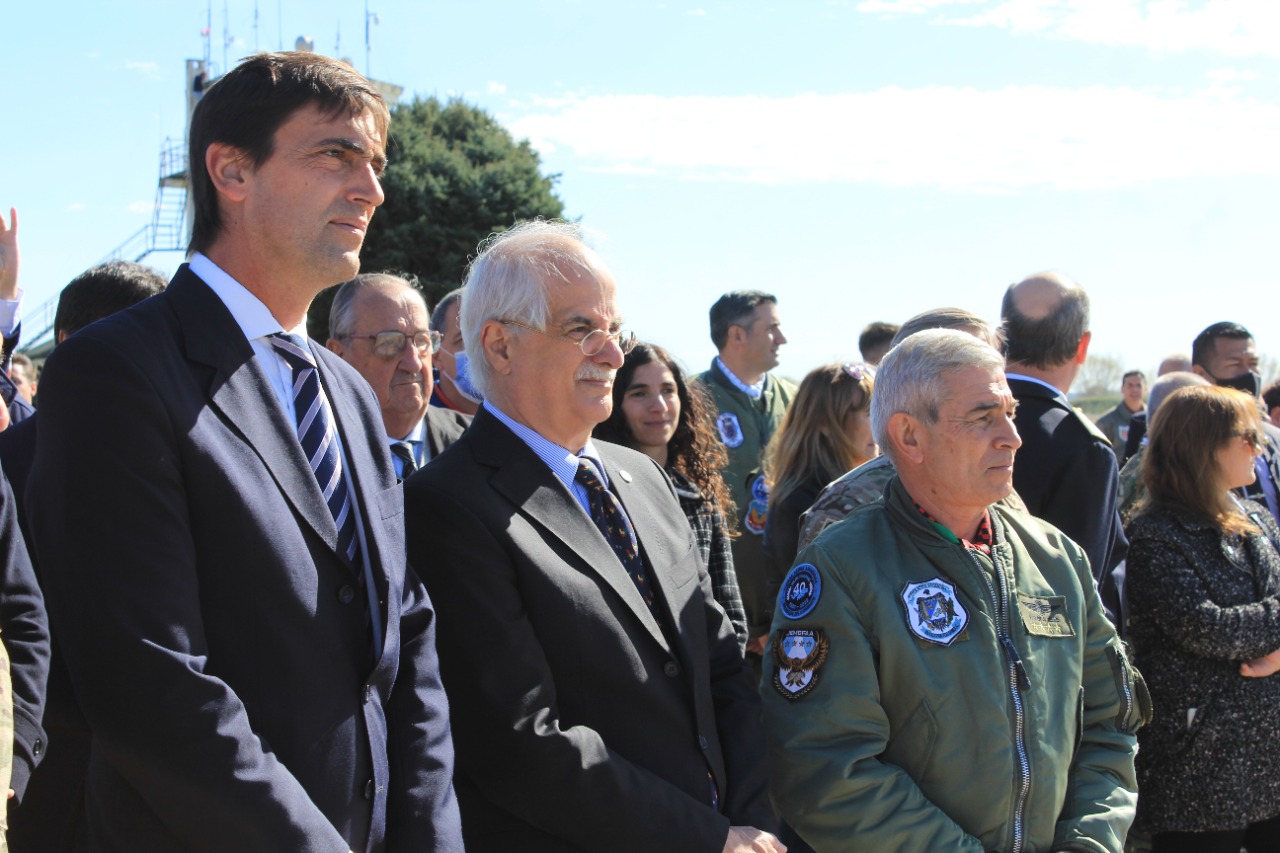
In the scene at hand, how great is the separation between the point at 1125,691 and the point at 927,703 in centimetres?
68

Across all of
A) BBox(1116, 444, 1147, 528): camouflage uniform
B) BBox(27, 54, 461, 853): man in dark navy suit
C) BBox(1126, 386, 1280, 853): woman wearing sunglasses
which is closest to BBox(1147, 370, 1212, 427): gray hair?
BBox(1116, 444, 1147, 528): camouflage uniform

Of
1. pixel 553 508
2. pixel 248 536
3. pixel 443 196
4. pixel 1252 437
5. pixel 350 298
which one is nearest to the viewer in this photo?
pixel 248 536

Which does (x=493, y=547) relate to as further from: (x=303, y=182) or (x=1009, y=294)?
(x=1009, y=294)

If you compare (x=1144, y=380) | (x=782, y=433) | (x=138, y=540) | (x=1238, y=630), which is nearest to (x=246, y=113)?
(x=138, y=540)

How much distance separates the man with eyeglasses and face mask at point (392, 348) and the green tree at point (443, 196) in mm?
18766

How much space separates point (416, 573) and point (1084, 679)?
184 centimetres

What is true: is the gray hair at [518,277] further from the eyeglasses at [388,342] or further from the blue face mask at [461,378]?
the blue face mask at [461,378]

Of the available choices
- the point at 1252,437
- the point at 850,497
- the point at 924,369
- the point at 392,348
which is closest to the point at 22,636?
the point at 392,348

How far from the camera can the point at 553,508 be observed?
258 centimetres

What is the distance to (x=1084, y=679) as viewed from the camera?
3068mm

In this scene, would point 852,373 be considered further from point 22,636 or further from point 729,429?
point 22,636

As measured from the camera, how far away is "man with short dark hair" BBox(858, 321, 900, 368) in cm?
762

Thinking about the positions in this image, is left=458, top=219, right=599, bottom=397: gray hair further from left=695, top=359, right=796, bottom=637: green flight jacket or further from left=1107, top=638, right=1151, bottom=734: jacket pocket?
left=695, top=359, right=796, bottom=637: green flight jacket

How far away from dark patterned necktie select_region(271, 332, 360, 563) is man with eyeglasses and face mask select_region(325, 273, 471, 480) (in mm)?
1740
